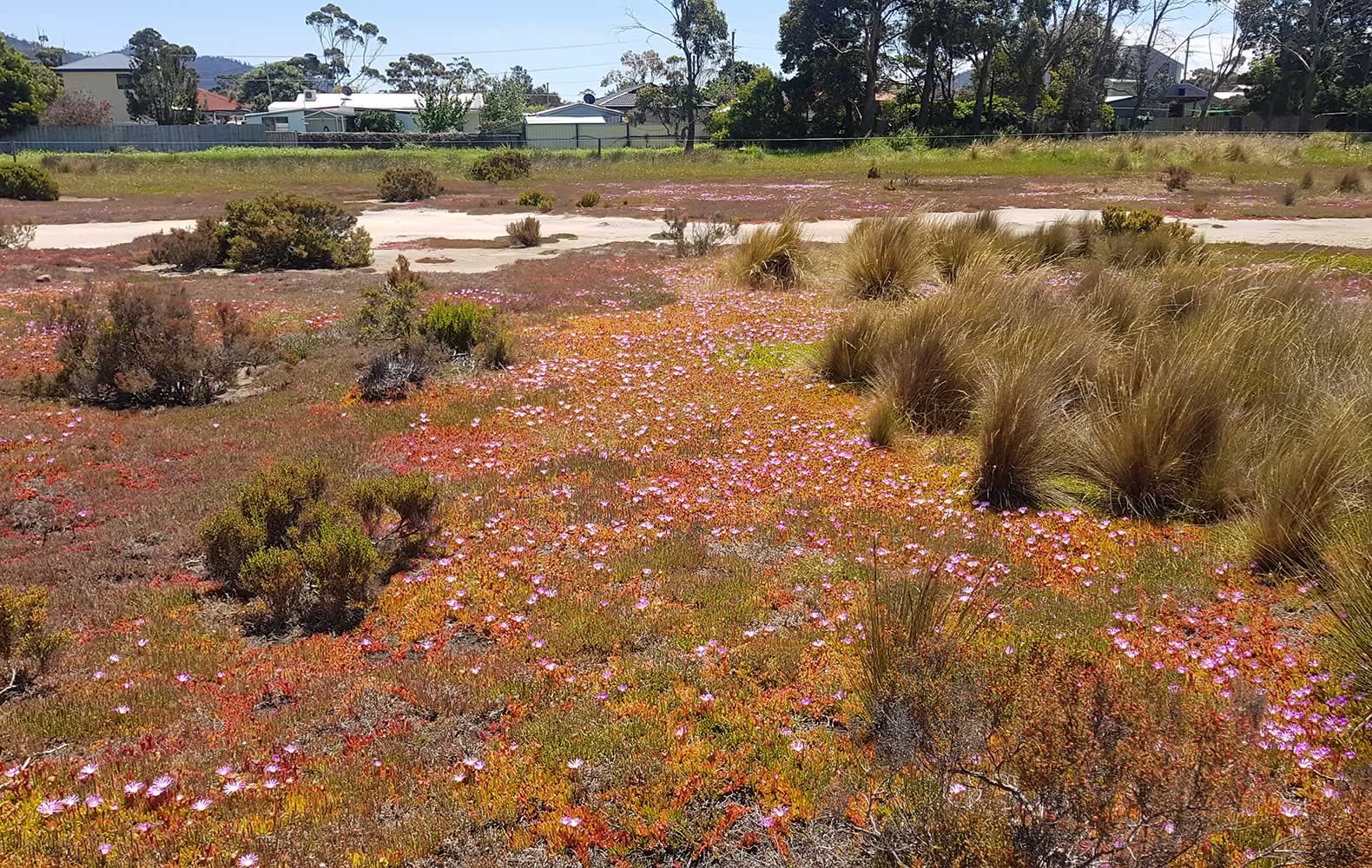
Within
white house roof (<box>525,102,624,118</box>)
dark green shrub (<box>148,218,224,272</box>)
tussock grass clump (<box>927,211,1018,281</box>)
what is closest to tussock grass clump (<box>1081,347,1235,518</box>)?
tussock grass clump (<box>927,211,1018,281</box>)

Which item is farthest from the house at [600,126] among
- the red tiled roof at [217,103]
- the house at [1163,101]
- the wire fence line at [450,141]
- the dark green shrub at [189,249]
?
the red tiled roof at [217,103]

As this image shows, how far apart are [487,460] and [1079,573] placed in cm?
403

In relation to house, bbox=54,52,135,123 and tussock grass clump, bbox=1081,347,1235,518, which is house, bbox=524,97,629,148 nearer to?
house, bbox=54,52,135,123

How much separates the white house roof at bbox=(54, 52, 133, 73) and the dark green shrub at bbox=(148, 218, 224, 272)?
9411 centimetres

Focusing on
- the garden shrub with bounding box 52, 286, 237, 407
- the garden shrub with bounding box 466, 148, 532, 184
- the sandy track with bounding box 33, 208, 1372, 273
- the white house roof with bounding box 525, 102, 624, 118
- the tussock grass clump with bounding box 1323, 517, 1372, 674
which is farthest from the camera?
the white house roof with bounding box 525, 102, 624, 118

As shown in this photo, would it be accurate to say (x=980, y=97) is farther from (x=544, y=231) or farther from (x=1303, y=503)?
(x=1303, y=503)

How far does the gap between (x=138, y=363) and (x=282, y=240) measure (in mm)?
8231

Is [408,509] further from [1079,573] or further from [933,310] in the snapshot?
[933,310]

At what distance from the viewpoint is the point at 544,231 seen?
21453mm

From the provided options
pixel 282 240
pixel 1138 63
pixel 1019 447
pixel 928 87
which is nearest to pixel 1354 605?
pixel 1019 447

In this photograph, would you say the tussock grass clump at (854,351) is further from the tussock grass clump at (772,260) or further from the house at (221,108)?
the house at (221,108)

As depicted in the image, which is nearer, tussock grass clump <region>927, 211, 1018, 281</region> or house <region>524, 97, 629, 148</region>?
tussock grass clump <region>927, 211, 1018, 281</region>

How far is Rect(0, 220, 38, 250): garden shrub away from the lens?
17.3 m

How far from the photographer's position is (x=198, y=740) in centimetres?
333
